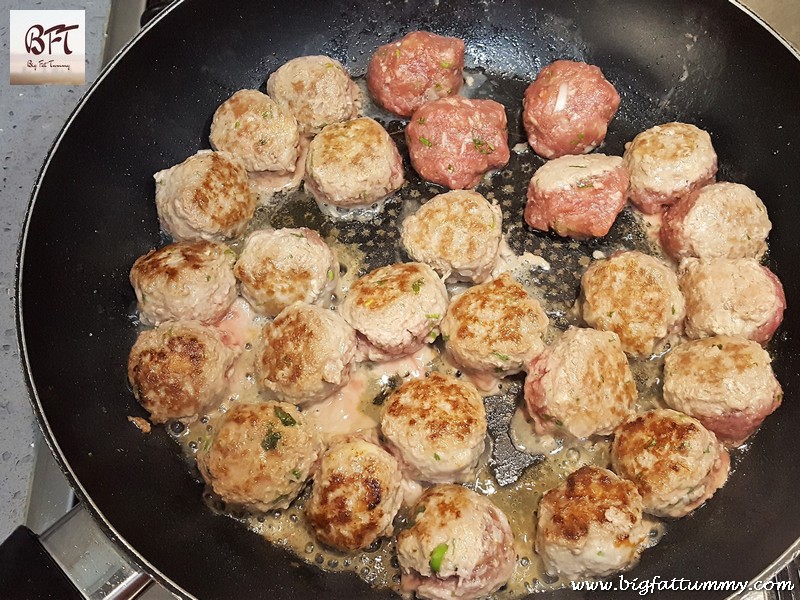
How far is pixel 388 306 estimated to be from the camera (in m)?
2.31

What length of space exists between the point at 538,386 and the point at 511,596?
0.68 m

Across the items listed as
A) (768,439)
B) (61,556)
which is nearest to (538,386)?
(768,439)

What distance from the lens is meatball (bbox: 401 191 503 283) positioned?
246 cm

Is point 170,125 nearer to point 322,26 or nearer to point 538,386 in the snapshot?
point 322,26

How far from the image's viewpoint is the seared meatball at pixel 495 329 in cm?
229

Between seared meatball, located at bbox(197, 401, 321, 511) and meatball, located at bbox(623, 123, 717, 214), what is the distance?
5.13ft

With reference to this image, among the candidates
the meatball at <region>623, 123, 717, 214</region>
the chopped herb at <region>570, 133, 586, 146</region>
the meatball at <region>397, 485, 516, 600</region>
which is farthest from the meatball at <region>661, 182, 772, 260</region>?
the meatball at <region>397, 485, 516, 600</region>

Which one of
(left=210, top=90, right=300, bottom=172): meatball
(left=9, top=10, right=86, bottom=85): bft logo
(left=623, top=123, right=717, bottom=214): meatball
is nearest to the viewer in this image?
(left=623, top=123, right=717, bottom=214): meatball

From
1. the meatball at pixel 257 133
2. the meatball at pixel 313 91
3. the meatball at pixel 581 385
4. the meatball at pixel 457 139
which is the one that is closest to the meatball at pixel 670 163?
the meatball at pixel 457 139

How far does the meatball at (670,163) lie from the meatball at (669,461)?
2.82 feet

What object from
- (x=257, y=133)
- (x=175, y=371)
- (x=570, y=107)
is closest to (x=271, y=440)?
(x=175, y=371)

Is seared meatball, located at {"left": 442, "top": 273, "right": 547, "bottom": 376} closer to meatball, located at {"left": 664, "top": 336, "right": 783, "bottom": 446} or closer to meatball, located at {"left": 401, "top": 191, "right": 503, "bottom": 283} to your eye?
meatball, located at {"left": 401, "top": 191, "right": 503, "bottom": 283}

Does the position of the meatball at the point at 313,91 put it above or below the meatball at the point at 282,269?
above

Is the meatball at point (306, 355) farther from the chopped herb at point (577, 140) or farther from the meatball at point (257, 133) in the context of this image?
the chopped herb at point (577, 140)
